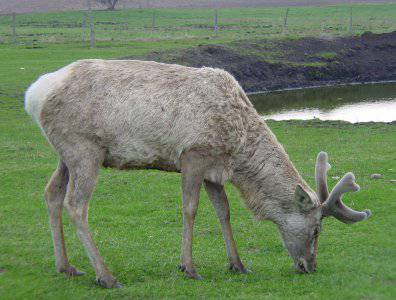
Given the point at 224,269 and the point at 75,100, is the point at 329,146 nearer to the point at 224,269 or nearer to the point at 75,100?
the point at 224,269

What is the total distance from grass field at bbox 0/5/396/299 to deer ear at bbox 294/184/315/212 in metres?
0.81

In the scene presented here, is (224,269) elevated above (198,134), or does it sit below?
below

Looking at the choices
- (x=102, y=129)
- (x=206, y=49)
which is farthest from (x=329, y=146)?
(x=206, y=49)

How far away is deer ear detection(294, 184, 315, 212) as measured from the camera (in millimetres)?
8504

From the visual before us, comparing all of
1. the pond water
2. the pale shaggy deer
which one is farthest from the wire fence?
the pale shaggy deer

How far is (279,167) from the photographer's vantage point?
29.1 feet

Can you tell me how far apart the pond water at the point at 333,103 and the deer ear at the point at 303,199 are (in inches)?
676

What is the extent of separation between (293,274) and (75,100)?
3.38 metres

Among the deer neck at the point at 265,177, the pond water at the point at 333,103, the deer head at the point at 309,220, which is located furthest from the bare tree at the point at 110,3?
the deer head at the point at 309,220

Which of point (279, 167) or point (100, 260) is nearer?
point (100, 260)

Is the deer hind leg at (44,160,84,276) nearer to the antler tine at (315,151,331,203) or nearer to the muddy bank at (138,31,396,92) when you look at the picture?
the antler tine at (315,151,331,203)

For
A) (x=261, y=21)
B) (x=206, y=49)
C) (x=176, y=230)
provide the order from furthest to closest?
1. (x=261, y=21)
2. (x=206, y=49)
3. (x=176, y=230)

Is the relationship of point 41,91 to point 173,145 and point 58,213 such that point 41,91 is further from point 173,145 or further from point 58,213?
point 173,145

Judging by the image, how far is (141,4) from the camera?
89.9 m
